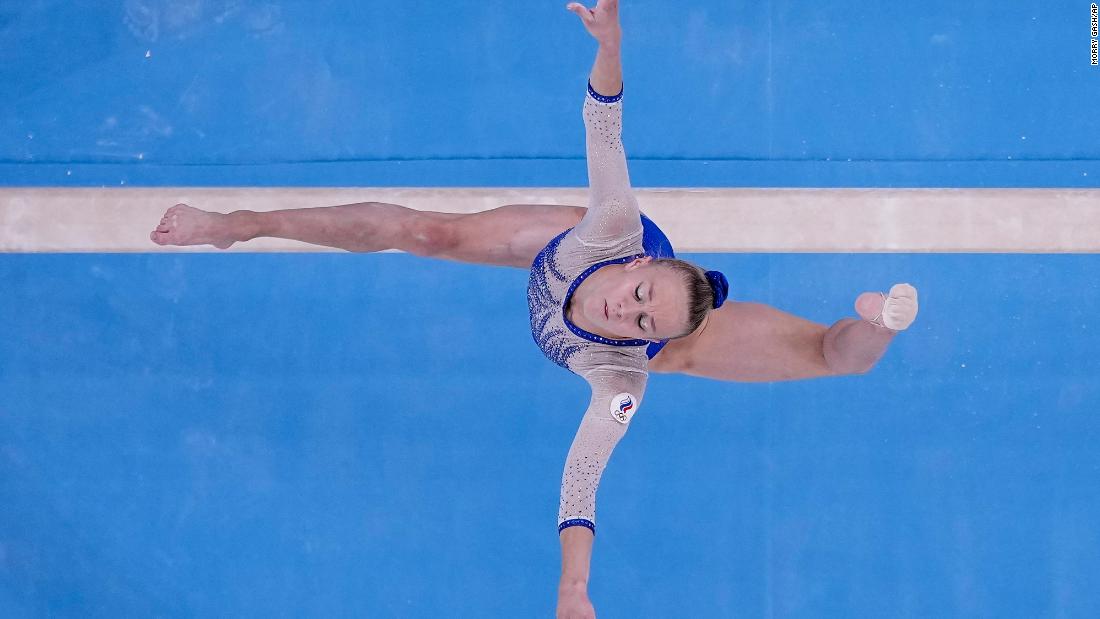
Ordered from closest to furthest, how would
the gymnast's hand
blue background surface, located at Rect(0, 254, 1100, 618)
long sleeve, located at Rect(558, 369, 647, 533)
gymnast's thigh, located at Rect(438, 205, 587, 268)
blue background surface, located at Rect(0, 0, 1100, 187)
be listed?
the gymnast's hand
long sleeve, located at Rect(558, 369, 647, 533)
gymnast's thigh, located at Rect(438, 205, 587, 268)
blue background surface, located at Rect(0, 254, 1100, 618)
blue background surface, located at Rect(0, 0, 1100, 187)

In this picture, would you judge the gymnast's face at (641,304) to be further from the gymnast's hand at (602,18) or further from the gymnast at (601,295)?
the gymnast's hand at (602,18)

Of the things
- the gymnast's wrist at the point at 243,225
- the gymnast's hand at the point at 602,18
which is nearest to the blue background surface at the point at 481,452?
the gymnast's wrist at the point at 243,225

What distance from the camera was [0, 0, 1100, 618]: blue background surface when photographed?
9.14 ft

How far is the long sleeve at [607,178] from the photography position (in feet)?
6.21

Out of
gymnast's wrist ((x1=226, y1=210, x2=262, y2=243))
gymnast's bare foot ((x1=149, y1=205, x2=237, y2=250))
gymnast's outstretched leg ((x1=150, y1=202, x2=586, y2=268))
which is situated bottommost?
gymnast's bare foot ((x1=149, y1=205, x2=237, y2=250))

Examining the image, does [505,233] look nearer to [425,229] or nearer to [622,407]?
[425,229]

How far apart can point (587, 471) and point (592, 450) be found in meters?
0.04

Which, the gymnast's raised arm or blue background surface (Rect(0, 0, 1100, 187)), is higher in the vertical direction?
blue background surface (Rect(0, 0, 1100, 187))

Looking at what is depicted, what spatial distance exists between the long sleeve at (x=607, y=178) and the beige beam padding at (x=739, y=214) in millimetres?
881

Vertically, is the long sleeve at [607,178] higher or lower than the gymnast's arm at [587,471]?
higher

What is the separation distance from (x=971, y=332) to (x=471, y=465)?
5.30ft

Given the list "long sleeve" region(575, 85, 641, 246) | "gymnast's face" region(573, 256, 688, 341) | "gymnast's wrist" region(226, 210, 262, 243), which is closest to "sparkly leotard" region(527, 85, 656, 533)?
"long sleeve" region(575, 85, 641, 246)

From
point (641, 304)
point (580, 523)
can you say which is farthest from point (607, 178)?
point (580, 523)

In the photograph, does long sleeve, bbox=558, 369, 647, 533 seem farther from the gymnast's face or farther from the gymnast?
the gymnast's face
